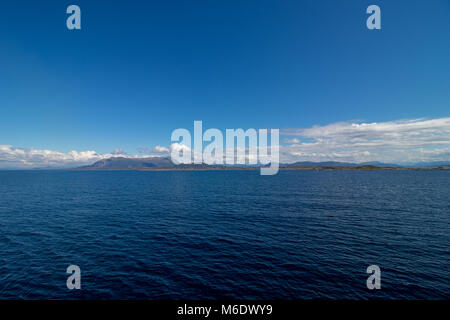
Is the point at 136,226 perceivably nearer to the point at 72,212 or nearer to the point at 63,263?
the point at 63,263

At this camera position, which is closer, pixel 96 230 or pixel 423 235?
pixel 423 235

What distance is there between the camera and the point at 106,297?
2277 centimetres

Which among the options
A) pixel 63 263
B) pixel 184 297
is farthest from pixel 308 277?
pixel 63 263

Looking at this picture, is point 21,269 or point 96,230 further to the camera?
point 96,230

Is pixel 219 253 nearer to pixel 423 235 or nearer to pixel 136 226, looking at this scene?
pixel 136 226

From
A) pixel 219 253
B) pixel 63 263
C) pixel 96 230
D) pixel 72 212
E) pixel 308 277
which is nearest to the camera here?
pixel 308 277

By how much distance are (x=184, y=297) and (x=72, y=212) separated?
56.7 metres

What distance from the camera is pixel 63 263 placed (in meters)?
30.1

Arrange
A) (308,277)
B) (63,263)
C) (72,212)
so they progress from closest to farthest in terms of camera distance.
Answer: (308,277), (63,263), (72,212)

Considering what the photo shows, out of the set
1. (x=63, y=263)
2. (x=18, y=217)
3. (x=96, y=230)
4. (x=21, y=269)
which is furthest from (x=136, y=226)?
(x=18, y=217)

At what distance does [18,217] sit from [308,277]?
74.6 m
